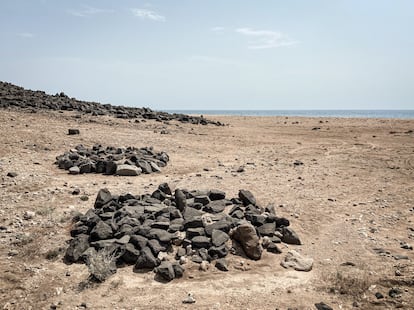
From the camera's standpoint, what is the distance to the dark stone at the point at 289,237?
695cm

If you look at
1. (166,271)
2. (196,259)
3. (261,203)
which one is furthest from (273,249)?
(261,203)

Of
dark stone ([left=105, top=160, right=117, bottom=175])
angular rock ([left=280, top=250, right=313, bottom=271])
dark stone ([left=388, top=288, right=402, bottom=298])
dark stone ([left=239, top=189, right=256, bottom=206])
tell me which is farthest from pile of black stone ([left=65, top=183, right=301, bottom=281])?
dark stone ([left=105, top=160, right=117, bottom=175])

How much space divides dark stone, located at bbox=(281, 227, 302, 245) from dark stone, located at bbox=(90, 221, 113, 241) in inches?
139

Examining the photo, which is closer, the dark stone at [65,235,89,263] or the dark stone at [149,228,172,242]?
the dark stone at [65,235,89,263]

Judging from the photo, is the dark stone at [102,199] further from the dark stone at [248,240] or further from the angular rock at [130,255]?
the dark stone at [248,240]

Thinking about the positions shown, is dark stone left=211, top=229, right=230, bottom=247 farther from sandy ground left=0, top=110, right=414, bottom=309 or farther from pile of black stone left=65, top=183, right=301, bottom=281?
sandy ground left=0, top=110, right=414, bottom=309

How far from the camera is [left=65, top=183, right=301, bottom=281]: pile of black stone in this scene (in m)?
5.93

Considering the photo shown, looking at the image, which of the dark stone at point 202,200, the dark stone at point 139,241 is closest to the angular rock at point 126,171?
the dark stone at point 202,200

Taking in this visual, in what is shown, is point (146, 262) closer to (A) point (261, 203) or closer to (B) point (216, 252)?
(B) point (216, 252)

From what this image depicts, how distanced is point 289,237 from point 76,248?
13.7 feet

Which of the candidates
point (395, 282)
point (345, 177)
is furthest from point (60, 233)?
point (345, 177)

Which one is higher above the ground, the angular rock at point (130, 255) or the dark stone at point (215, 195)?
the dark stone at point (215, 195)

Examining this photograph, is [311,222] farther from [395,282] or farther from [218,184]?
[218,184]

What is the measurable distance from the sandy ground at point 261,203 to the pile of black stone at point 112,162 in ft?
1.34
